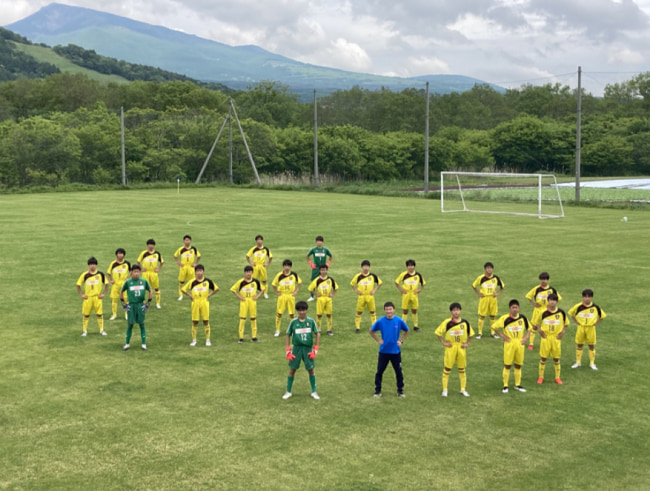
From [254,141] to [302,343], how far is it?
6983cm

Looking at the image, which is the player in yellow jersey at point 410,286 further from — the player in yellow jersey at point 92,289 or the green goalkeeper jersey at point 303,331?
the player in yellow jersey at point 92,289

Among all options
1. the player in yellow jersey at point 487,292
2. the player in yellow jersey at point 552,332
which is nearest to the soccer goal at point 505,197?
the player in yellow jersey at point 487,292

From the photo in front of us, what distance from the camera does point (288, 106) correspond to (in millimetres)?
125250

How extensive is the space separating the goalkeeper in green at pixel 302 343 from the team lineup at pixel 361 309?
18mm

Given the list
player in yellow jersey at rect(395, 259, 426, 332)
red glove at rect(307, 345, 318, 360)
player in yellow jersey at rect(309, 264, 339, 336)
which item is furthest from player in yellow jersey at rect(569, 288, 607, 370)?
red glove at rect(307, 345, 318, 360)

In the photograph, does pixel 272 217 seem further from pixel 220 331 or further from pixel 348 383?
pixel 348 383

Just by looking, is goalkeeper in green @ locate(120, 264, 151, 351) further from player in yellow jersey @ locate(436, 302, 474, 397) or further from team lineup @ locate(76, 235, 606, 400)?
player in yellow jersey @ locate(436, 302, 474, 397)

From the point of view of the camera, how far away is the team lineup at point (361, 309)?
12219 millimetres

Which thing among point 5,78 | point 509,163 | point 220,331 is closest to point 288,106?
point 509,163

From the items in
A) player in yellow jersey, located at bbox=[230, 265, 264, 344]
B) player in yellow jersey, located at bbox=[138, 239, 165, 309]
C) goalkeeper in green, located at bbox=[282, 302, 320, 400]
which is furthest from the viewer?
player in yellow jersey, located at bbox=[138, 239, 165, 309]

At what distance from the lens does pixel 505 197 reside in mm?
53781

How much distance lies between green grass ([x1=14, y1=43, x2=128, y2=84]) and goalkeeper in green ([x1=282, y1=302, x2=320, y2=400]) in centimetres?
17388

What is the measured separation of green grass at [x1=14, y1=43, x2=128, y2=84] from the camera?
175375mm

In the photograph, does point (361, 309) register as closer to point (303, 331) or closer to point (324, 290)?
point (324, 290)
